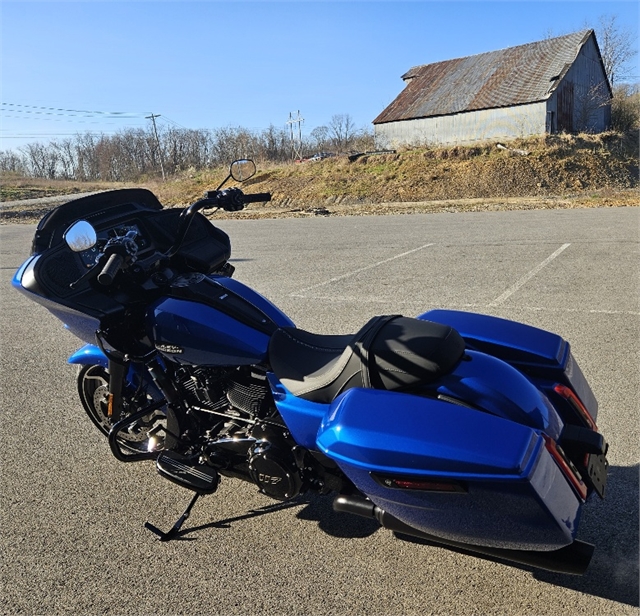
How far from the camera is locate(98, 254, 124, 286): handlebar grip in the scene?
8.98 feet

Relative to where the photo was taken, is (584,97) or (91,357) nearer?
(91,357)

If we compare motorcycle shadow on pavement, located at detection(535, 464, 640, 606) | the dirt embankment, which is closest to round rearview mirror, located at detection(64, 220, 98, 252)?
motorcycle shadow on pavement, located at detection(535, 464, 640, 606)

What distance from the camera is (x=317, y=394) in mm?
2561

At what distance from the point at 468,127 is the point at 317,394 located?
123 feet

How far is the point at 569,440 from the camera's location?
2.31m

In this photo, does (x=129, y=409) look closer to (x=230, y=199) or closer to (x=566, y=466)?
(x=230, y=199)

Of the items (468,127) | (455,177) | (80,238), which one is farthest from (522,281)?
(468,127)

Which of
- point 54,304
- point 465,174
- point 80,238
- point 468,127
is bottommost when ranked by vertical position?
point 465,174

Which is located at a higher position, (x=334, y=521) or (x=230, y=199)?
(x=230, y=199)

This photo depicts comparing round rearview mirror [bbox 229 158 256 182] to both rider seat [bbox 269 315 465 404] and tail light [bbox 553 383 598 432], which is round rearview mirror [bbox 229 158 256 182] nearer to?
rider seat [bbox 269 315 465 404]

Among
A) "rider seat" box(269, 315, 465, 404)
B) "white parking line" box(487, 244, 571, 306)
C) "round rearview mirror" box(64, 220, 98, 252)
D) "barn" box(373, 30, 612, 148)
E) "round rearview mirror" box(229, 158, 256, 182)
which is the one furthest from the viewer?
"barn" box(373, 30, 612, 148)

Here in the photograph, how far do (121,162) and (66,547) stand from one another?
258 ft

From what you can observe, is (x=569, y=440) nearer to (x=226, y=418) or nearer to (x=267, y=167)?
(x=226, y=418)

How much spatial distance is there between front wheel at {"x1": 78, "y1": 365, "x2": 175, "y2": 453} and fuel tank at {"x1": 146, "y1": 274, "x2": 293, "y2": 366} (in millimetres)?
585
